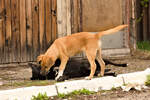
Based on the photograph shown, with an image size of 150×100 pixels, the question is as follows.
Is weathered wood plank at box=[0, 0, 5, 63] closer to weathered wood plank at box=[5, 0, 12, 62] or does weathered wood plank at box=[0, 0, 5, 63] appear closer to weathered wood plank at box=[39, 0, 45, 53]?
weathered wood plank at box=[5, 0, 12, 62]

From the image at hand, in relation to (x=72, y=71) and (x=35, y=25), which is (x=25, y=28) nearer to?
(x=35, y=25)

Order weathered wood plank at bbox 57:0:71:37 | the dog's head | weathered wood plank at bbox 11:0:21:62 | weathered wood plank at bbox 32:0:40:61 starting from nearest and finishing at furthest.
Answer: the dog's head → weathered wood plank at bbox 11:0:21:62 → weathered wood plank at bbox 32:0:40:61 → weathered wood plank at bbox 57:0:71:37

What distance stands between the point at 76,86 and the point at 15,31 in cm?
362

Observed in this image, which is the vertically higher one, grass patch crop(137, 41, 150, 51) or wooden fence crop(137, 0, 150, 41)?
wooden fence crop(137, 0, 150, 41)

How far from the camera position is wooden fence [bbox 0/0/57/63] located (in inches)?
318

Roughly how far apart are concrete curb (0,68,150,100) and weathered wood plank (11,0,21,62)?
11.2 ft

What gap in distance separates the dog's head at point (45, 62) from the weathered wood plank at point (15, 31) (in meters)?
2.49

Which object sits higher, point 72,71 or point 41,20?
point 41,20

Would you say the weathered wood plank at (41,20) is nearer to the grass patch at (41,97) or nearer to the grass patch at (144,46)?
the grass patch at (41,97)

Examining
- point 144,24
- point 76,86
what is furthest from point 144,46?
point 76,86

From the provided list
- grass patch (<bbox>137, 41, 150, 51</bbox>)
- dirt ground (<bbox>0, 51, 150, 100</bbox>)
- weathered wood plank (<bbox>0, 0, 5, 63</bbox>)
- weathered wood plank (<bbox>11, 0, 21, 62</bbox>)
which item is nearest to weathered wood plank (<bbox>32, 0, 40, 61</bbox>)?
weathered wood plank (<bbox>11, 0, 21, 62</bbox>)

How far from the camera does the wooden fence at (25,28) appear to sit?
8070 millimetres

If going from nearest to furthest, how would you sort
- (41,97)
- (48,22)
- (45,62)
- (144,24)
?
(41,97) < (45,62) < (48,22) < (144,24)

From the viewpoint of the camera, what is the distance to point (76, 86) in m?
5.28
